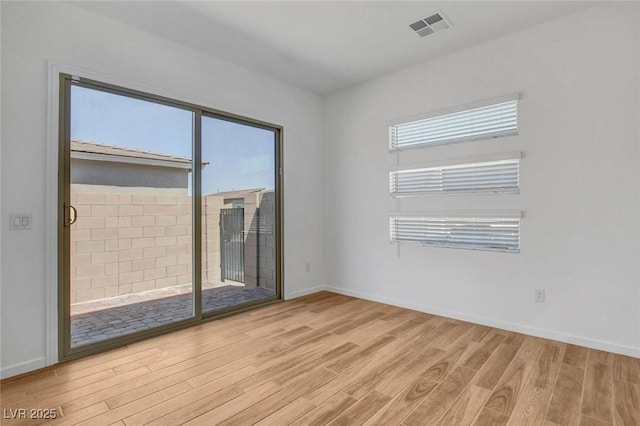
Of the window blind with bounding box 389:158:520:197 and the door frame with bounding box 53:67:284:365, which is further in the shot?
the window blind with bounding box 389:158:520:197

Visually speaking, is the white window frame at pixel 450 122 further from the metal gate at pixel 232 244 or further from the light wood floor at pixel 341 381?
the metal gate at pixel 232 244

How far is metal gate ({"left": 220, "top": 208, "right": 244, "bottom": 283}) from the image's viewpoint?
3754 mm

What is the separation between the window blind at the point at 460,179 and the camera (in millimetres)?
3216

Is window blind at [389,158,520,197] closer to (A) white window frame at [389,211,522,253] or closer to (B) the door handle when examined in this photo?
(A) white window frame at [389,211,522,253]

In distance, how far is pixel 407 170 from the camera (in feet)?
12.8

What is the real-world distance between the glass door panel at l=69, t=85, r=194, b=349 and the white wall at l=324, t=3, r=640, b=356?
8.16 feet

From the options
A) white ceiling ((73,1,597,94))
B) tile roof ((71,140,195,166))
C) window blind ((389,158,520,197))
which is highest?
white ceiling ((73,1,597,94))

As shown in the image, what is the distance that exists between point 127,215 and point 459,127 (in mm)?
3485

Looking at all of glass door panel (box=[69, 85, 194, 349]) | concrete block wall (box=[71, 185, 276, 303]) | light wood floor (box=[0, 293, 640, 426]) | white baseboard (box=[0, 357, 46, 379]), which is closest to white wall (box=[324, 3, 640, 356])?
light wood floor (box=[0, 293, 640, 426])

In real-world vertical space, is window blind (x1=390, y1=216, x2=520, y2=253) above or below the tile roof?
below

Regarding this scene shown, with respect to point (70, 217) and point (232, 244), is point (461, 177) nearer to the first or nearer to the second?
point (232, 244)

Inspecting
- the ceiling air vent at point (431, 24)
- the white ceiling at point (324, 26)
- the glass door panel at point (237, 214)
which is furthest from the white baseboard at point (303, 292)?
the ceiling air vent at point (431, 24)

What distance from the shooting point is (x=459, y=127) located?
353cm

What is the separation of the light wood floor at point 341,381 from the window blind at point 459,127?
2.00 meters
